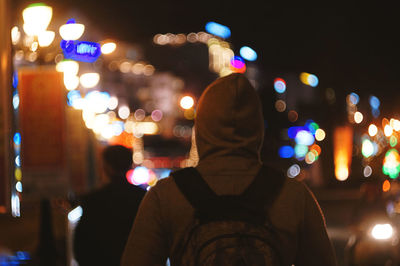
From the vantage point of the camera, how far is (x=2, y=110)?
6.26m

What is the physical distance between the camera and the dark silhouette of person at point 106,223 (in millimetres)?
5742

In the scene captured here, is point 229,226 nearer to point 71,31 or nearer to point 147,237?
point 147,237

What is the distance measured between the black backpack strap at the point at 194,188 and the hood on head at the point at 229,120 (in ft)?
0.52

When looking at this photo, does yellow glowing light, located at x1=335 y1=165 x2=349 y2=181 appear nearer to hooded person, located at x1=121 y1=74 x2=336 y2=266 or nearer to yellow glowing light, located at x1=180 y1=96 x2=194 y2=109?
yellow glowing light, located at x1=180 y1=96 x2=194 y2=109

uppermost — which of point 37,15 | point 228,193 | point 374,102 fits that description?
point 374,102

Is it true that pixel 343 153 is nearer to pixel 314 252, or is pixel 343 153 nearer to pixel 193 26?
pixel 193 26

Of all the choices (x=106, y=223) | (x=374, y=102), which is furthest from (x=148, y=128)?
(x=106, y=223)

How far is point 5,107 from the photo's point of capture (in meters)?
6.25

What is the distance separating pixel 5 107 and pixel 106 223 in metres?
1.52

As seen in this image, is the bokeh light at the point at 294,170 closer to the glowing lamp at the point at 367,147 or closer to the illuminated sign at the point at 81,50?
the glowing lamp at the point at 367,147

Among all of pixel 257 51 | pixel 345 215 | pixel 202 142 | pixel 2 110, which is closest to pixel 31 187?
pixel 2 110

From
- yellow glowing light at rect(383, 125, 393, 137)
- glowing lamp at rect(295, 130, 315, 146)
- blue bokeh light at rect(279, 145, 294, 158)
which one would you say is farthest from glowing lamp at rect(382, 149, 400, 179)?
→ glowing lamp at rect(295, 130, 315, 146)

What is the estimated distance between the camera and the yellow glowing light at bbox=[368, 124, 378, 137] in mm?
35406

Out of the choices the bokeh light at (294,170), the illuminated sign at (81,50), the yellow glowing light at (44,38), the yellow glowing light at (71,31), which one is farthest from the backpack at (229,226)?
the bokeh light at (294,170)
